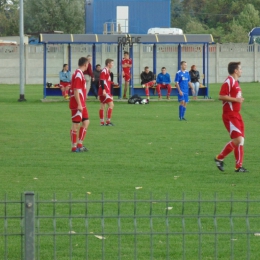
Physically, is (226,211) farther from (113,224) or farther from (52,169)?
(52,169)

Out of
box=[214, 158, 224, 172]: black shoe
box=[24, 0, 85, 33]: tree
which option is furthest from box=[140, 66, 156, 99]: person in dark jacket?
box=[24, 0, 85, 33]: tree

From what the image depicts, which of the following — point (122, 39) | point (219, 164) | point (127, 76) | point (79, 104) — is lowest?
→ point (219, 164)

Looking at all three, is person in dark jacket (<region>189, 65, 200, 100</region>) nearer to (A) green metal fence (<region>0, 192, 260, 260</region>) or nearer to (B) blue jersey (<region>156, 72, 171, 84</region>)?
(B) blue jersey (<region>156, 72, 171, 84</region>)

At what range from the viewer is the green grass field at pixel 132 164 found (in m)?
9.36

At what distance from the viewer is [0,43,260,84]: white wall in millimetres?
51375

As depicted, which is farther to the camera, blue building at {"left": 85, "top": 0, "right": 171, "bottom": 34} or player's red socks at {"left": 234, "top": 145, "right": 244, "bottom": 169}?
blue building at {"left": 85, "top": 0, "right": 171, "bottom": 34}

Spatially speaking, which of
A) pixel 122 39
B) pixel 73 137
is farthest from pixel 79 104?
pixel 122 39

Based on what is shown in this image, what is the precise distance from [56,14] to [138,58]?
22.9 metres

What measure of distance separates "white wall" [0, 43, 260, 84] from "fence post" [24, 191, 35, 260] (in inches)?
1737

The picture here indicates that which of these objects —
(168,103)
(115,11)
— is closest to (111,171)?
(168,103)

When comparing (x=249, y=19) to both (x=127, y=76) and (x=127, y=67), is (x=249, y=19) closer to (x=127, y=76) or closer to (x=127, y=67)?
(x=127, y=67)

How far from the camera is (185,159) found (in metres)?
15.4

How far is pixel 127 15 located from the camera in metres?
61.4

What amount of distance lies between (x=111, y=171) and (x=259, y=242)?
218 inches
